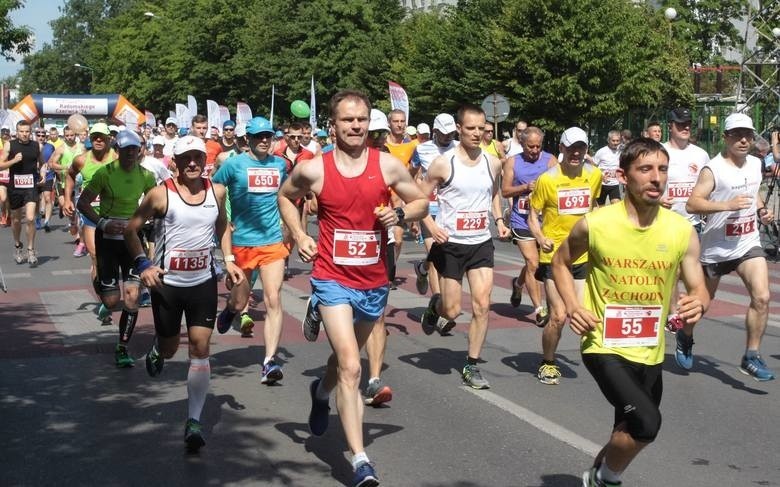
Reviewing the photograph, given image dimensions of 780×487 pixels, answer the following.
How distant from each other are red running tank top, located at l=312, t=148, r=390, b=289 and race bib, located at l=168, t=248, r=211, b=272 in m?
1.20

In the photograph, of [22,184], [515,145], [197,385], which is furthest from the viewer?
[515,145]

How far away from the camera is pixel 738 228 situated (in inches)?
351

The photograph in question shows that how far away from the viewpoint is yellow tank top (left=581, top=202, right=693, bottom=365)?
17.5 ft

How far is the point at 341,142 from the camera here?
6.28 m

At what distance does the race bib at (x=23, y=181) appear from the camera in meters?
19.3

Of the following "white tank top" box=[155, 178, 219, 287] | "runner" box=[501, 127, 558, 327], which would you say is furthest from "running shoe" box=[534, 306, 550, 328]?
"white tank top" box=[155, 178, 219, 287]

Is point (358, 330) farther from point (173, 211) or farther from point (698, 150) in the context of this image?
point (698, 150)

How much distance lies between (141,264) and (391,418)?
1.88 meters

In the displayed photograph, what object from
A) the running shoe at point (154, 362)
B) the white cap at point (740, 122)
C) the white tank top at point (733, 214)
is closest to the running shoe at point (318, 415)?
the running shoe at point (154, 362)

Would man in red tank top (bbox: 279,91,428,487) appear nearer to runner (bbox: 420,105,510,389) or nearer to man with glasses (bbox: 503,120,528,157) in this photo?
runner (bbox: 420,105,510,389)

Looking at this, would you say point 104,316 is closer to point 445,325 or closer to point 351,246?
point 445,325

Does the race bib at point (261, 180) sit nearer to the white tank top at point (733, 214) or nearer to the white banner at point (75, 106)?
the white tank top at point (733, 214)

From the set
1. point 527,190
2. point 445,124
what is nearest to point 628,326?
point 527,190

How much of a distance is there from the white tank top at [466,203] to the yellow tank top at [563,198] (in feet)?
2.21
